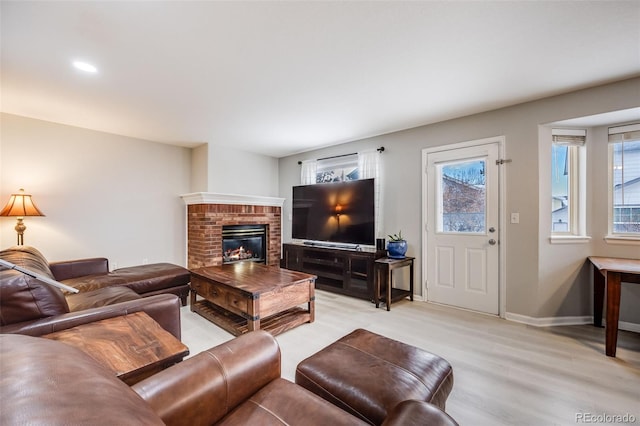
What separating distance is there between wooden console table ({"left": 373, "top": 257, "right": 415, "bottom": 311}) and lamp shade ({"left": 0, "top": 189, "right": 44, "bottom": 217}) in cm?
401

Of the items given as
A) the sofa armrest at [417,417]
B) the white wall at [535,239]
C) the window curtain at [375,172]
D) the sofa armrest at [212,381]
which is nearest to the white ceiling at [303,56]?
the white wall at [535,239]

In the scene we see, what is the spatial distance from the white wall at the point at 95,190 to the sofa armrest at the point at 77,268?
2.59 feet

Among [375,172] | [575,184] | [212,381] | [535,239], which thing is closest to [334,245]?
[375,172]

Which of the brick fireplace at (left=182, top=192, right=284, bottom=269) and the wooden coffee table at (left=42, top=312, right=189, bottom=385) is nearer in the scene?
the wooden coffee table at (left=42, top=312, right=189, bottom=385)

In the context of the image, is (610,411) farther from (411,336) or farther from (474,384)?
(411,336)

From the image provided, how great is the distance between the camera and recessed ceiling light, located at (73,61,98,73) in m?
2.11

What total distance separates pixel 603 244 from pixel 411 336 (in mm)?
2252

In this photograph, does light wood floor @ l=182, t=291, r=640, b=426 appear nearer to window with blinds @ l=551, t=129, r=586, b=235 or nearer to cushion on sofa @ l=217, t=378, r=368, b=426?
cushion on sofa @ l=217, t=378, r=368, b=426

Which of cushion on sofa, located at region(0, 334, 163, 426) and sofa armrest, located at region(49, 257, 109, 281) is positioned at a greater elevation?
cushion on sofa, located at region(0, 334, 163, 426)

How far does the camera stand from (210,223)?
167 inches

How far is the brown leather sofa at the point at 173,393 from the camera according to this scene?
1.55 feet

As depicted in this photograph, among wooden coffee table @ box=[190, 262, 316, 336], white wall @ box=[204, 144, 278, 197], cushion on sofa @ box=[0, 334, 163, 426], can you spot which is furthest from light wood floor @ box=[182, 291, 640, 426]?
white wall @ box=[204, 144, 278, 197]

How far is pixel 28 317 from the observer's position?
1.38 meters

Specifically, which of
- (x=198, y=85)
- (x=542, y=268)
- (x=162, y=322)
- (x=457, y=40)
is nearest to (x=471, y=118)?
(x=457, y=40)
